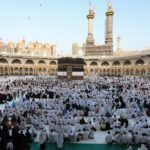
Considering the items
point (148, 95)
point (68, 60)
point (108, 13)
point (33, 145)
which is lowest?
point (33, 145)

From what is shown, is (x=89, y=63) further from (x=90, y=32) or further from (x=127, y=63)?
(x=90, y=32)

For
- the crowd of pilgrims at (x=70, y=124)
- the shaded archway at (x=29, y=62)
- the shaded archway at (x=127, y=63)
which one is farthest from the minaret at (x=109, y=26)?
the crowd of pilgrims at (x=70, y=124)

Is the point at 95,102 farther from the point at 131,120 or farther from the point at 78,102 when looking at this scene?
the point at 131,120

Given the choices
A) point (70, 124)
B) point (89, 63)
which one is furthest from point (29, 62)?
point (70, 124)

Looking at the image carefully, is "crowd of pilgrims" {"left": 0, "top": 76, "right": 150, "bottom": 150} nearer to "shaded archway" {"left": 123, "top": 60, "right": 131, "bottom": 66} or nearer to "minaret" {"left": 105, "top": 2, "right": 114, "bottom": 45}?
"shaded archway" {"left": 123, "top": 60, "right": 131, "bottom": 66}

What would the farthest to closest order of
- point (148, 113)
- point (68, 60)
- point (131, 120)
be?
1. point (68, 60)
2. point (148, 113)
3. point (131, 120)

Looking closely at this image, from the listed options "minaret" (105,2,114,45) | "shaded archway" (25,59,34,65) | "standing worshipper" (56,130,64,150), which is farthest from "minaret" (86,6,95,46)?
"standing worshipper" (56,130,64,150)

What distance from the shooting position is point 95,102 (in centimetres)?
1443

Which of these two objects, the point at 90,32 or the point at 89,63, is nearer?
the point at 89,63

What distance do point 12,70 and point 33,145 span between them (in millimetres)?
52064

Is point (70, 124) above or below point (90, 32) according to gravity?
below

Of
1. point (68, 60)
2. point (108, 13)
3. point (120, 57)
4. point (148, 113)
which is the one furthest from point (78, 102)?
Result: point (108, 13)

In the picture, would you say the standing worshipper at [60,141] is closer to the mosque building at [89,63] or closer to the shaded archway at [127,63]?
the mosque building at [89,63]

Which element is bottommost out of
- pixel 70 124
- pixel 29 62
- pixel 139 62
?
pixel 70 124
